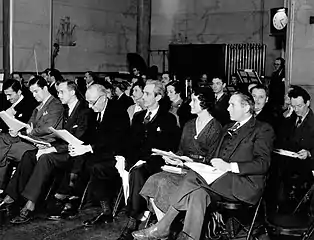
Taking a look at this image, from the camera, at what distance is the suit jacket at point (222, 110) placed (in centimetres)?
688

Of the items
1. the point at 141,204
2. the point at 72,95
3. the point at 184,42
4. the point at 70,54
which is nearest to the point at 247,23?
the point at 184,42

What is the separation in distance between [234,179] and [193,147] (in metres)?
0.73

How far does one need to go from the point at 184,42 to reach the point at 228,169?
1232cm

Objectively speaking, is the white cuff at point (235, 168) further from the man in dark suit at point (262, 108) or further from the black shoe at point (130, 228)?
the man in dark suit at point (262, 108)

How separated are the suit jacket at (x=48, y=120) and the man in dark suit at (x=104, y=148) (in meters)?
0.51

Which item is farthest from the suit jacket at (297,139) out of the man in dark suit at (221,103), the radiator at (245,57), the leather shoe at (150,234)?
the radiator at (245,57)

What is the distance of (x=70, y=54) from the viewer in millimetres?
14633

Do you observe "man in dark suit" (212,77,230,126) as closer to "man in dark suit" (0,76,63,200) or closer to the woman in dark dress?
the woman in dark dress

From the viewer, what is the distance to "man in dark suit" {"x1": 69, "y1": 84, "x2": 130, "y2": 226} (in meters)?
6.00

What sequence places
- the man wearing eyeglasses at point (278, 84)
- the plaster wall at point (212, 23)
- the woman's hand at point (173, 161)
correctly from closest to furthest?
the woman's hand at point (173, 161), the man wearing eyeglasses at point (278, 84), the plaster wall at point (212, 23)

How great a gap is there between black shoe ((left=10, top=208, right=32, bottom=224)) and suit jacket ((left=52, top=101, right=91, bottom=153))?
708 mm

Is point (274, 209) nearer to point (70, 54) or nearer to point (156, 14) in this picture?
point (70, 54)

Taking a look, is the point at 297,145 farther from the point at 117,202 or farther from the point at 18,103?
the point at 18,103

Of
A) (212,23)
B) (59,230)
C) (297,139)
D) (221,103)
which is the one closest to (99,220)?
(59,230)
